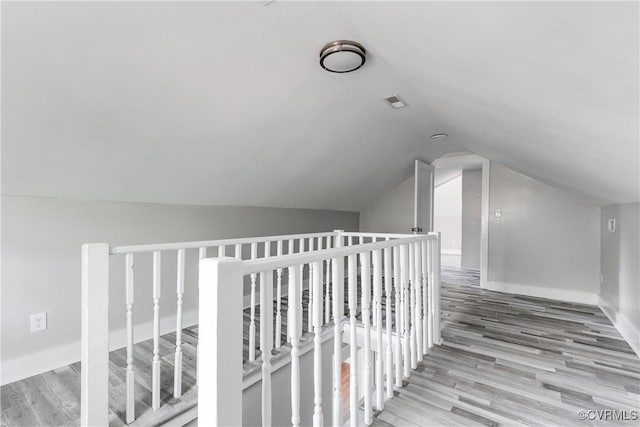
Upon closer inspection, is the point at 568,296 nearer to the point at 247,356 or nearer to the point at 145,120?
the point at 247,356

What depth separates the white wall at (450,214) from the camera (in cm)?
834

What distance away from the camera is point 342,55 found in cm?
188

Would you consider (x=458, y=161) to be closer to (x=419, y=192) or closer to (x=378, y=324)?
(x=419, y=192)

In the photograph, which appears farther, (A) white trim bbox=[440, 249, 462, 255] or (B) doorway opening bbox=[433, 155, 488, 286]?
(A) white trim bbox=[440, 249, 462, 255]

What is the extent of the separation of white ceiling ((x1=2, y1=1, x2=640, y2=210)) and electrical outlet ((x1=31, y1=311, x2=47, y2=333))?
90cm

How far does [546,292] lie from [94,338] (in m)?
4.96

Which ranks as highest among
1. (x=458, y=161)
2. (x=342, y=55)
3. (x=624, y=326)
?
(x=342, y=55)

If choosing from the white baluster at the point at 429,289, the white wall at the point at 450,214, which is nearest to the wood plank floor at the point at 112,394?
the white baluster at the point at 429,289

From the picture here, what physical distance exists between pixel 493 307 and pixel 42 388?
4252 millimetres

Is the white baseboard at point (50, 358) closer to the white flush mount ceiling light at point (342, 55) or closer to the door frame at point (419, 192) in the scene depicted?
the white flush mount ceiling light at point (342, 55)

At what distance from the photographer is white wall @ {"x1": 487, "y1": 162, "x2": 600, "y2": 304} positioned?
379 centimetres

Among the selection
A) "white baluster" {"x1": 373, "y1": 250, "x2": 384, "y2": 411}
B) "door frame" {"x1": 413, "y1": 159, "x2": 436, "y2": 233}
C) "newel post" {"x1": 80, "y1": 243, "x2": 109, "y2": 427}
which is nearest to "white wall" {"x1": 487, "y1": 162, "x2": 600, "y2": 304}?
"door frame" {"x1": 413, "y1": 159, "x2": 436, "y2": 233}

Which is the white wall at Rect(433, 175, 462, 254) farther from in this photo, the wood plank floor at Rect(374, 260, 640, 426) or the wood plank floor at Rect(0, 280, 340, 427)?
the wood plank floor at Rect(0, 280, 340, 427)

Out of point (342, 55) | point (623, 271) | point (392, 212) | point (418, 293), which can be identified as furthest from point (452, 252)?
point (342, 55)
